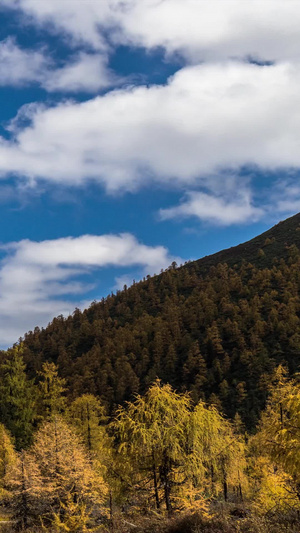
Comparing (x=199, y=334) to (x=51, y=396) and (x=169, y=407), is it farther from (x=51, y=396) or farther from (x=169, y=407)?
(x=169, y=407)

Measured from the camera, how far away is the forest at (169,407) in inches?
613

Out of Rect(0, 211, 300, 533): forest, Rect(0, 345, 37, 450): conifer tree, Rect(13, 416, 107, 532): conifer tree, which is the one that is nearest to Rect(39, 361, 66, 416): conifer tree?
Rect(0, 211, 300, 533): forest

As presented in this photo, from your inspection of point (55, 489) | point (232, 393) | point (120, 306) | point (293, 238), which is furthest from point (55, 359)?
point (55, 489)

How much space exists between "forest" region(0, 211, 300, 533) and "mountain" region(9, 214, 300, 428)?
1.40ft

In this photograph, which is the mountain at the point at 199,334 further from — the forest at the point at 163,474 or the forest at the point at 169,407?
the forest at the point at 163,474

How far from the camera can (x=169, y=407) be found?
16.3 meters

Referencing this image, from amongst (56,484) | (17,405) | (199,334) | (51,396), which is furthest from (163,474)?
(199,334)

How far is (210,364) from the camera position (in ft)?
289

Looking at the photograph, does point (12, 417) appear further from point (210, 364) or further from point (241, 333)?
point (241, 333)

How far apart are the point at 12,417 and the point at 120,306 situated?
105027 millimetres

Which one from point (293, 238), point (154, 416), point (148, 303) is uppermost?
point (293, 238)

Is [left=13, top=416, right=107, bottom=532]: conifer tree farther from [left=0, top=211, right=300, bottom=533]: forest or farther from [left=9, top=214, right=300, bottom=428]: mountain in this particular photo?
[left=9, top=214, right=300, bottom=428]: mountain

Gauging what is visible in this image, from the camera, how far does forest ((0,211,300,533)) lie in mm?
15562

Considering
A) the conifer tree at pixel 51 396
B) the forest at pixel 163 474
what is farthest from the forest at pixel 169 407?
the conifer tree at pixel 51 396
